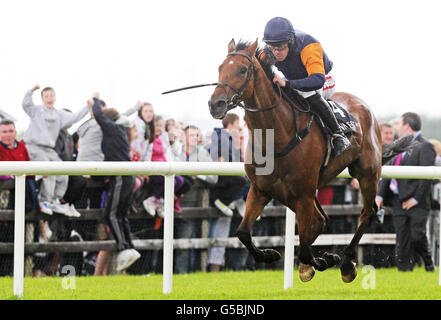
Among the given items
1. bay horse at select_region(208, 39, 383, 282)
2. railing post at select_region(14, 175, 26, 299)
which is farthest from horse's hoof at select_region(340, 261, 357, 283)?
railing post at select_region(14, 175, 26, 299)

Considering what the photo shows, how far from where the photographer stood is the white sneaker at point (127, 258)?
7422mm

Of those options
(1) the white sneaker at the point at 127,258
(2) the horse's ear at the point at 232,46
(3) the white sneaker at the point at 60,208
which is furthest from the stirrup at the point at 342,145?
(3) the white sneaker at the point at 60,208

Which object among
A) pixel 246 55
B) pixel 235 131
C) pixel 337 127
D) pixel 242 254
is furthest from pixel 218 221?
pixel 246 55

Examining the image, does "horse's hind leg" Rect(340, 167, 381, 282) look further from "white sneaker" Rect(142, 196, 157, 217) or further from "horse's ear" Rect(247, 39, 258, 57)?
"white sneaker" Rect(142, 196, 157, 217)

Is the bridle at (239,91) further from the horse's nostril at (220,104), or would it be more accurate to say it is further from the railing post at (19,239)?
the railing post at (19,239)

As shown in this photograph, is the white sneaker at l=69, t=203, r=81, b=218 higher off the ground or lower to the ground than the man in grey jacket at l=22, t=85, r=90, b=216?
lower

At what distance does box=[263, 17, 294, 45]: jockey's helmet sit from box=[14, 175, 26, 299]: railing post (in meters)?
2.14

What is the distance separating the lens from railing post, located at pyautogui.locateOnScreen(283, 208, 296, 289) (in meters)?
6.53

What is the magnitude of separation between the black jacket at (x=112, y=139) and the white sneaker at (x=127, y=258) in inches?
38.4

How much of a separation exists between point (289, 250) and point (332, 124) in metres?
1.47

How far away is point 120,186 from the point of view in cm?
770

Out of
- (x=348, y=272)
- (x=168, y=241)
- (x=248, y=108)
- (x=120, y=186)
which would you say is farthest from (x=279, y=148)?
(x=120, y=186)
